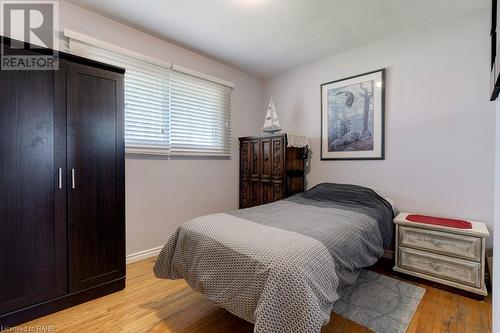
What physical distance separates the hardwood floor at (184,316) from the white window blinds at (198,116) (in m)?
1.65

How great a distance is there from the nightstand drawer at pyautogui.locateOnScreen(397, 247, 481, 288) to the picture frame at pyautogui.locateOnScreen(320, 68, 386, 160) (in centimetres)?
111

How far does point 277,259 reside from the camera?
48.4 inches

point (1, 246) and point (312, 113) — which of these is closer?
point (1, 246)

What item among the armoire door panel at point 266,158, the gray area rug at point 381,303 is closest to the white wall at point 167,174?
the armoire door panel at point 266,158

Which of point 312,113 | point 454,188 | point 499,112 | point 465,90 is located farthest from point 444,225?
point 312,113

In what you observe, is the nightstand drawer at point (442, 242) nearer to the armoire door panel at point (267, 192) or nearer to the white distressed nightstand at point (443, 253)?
the white distressed nightstand at point (443, 253)

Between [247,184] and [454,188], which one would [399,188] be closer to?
[454,188]

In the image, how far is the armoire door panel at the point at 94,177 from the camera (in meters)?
1.83

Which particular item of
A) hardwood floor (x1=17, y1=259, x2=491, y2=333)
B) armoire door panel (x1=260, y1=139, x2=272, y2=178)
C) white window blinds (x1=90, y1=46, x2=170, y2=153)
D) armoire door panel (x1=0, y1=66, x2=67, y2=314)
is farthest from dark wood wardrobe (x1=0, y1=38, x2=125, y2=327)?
armoire door panel (x1=260, y1=139, x2=272, y2=178)

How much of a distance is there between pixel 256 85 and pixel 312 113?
1.17m

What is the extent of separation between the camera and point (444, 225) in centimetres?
211

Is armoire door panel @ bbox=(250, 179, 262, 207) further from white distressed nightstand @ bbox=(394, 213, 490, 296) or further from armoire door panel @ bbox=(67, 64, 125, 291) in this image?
armoire door panel @ bbox=(67, 64, 125, 291)

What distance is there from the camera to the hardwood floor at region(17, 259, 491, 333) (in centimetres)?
160

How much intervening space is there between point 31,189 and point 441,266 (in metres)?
3.38
